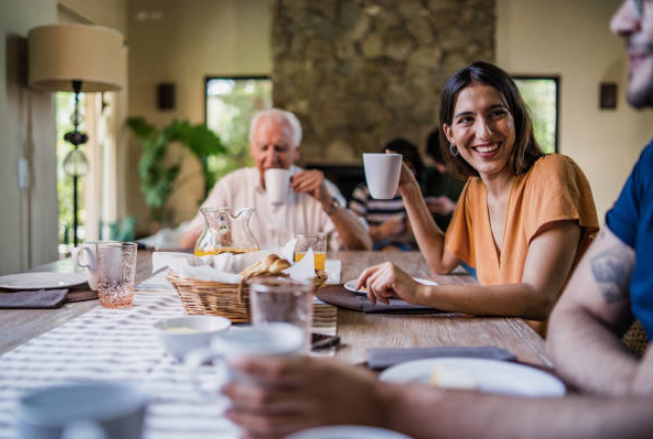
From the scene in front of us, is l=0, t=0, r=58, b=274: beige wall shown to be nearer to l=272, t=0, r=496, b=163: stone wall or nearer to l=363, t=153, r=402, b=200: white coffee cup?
l=363, t=153, r=402, b=200: white coffee cup

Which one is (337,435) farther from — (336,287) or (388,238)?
(388,238)

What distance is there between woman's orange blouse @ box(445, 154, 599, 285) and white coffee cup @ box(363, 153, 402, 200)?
0.33 metres

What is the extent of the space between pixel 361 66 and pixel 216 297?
512cm

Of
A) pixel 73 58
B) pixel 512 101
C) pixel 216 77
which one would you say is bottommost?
pixel 512 101

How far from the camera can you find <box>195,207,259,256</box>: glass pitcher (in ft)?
4.49

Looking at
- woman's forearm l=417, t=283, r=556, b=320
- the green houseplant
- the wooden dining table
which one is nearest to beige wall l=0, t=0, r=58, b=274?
the wooden dining table

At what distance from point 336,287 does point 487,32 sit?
16.5 feet

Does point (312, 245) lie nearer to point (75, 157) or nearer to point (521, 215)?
point (521, 215)

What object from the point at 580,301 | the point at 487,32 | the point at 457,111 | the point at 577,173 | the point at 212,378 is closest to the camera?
the point at 212,378

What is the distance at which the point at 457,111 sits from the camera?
64.7 inches

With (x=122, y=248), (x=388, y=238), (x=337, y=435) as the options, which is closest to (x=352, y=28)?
(x=388, y=238)

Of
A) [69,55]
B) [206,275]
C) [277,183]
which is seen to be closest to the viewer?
[206,275]

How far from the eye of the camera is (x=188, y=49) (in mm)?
6148

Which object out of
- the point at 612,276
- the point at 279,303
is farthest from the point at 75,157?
the point at 612,276
